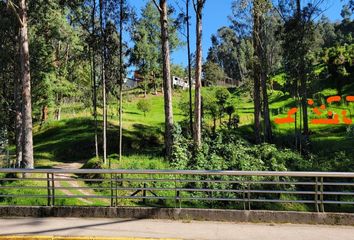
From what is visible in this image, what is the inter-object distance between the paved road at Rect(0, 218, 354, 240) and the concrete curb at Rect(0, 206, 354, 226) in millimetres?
192

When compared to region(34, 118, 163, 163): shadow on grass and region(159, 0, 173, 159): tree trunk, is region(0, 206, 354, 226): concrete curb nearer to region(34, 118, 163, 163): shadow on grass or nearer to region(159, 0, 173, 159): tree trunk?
region(159, 0, 173, 159): tree trunk

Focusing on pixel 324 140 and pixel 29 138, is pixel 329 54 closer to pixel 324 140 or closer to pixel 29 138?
pixel 324 140

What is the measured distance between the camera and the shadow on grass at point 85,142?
33.7m

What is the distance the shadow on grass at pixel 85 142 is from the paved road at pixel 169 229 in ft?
71.4

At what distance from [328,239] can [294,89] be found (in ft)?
99.4

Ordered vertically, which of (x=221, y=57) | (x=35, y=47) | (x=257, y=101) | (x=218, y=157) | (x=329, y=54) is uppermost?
(x=221, y=57)

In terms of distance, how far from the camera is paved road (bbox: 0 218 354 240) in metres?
7.75

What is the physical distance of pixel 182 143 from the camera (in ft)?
70.6

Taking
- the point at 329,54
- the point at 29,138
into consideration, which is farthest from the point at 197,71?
the point at 329,54

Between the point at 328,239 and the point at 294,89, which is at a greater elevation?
the point at 294,89

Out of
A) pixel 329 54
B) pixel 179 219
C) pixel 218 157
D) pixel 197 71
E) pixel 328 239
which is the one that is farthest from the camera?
pixel 329 54

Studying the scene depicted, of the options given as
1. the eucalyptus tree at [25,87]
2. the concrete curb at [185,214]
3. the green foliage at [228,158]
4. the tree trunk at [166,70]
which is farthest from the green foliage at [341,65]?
the concrete curb at [185,214]

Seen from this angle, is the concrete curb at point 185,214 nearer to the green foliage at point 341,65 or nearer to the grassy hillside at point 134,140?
the grassy hillside at point 134,140

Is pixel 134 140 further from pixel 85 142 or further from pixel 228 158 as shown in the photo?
pixel 228 158
